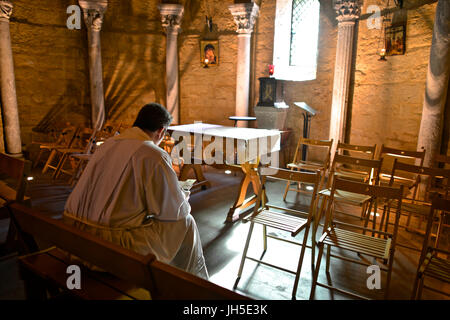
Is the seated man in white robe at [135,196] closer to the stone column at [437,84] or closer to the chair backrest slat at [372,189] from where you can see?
the chair backrest slat at [372,189]

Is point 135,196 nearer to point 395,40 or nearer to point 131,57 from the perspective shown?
point 395,40

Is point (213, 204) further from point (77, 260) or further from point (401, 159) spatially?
point (401, 159)

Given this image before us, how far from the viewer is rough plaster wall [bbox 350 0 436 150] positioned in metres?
6.06

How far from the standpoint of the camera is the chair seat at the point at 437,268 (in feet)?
7.48

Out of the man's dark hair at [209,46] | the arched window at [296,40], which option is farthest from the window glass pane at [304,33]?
the man's dark hair at [209,46]

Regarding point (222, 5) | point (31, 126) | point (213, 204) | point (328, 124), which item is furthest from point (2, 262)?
point (222, 5)

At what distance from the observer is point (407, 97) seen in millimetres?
6375

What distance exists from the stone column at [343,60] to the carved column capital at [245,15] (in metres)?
2.18

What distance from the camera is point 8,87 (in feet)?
23.0

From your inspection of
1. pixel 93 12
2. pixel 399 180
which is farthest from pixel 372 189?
pixel 93 12

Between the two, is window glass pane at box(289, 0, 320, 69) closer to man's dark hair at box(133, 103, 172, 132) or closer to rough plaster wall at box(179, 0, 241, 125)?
rough plaster wall at box(179, 0, 241, 125)

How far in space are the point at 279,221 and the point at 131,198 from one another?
5.13 feet
